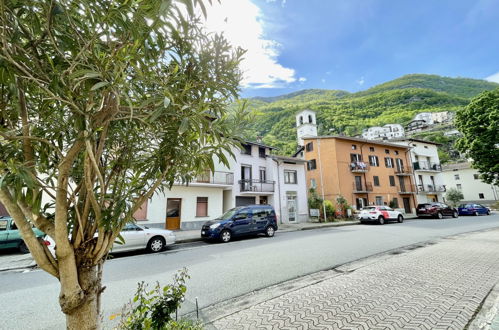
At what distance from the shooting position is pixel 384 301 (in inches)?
146

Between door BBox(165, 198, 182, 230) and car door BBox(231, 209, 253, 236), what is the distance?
19.3ft

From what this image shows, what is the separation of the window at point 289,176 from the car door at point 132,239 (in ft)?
46.7

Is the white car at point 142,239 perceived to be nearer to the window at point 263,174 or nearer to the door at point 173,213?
the door at point 173,213

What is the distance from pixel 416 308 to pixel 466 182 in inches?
2131

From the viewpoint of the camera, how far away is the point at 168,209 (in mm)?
15297

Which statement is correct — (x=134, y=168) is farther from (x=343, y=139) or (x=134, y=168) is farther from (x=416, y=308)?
(x=343, y=139)

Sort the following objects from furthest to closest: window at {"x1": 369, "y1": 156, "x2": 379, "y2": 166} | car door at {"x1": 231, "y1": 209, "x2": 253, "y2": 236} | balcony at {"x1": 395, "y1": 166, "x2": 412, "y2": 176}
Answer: balcony at {"x1": 395, "y1": 166, "x2": 412, "y2": 176}, window at {"x1": 369, "y1": 156, "x2": 379, "y2": 166}, car door at {"x1": 231, "y1": 209, "x2": 253, "y2": 236}

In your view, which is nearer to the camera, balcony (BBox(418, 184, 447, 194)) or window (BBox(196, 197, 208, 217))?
window (BBox(196, 197, 208, 217))

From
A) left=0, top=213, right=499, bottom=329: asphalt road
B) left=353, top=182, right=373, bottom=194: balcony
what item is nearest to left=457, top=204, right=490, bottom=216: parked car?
left=353, top=182, right=373, bottom=194: balcony

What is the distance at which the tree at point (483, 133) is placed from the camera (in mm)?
15961

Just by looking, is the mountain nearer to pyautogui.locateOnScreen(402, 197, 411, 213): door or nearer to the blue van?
pyautogui.locateOnScreen(402, 197, 411, 213): door

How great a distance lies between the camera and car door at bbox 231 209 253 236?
37.0 feet

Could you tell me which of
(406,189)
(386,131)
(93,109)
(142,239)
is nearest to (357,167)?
(406,189)

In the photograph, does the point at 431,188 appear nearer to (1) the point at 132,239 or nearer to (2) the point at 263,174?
(2) the point at 263,174
